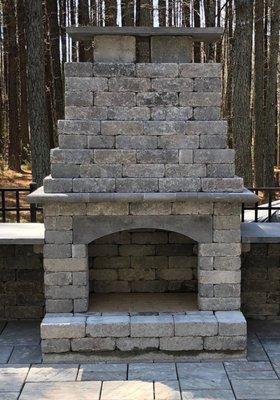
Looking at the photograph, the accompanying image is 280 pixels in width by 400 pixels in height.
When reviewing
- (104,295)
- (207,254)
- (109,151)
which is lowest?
(104,295)

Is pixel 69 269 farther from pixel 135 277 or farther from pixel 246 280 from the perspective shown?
pixel 246 280

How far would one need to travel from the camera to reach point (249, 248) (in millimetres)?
5980

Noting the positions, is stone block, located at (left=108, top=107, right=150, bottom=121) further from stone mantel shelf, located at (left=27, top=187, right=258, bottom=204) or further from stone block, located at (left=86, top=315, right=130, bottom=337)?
stone block, located at (left=86, top=315, right=130, bottom=337)

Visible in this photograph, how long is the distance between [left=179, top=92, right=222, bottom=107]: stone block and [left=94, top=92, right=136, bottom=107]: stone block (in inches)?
21.0

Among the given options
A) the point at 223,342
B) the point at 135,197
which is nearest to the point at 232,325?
the point at 223,342

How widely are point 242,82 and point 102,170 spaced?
584cm

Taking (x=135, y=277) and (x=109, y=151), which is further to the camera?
(x=135, y=277)

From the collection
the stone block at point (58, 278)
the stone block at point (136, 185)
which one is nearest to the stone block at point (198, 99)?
the stone block at point (136, 185)

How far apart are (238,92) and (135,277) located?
5.29m

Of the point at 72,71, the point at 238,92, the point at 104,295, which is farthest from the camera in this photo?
the point at 238,92

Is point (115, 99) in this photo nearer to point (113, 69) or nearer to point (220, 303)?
point (113, 69)

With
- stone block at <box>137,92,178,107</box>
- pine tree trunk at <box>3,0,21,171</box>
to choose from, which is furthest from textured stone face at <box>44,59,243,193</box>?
pine tree trunk at <box>3,0,21,171</box>

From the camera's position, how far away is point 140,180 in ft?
17.7

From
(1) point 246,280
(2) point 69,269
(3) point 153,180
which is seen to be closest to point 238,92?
(1) point 246,280
